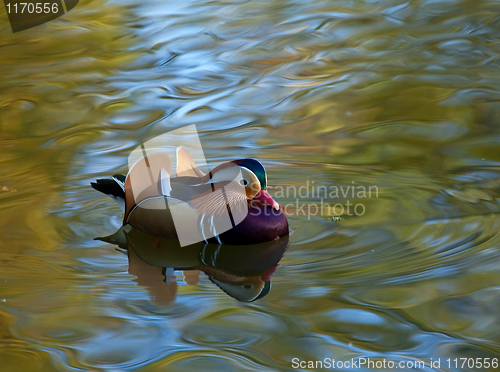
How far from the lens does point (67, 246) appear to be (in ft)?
13.7

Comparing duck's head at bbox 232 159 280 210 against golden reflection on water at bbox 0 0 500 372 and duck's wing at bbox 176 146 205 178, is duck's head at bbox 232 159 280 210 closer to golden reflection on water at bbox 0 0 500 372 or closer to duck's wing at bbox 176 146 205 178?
golden reflection on water at bbox 0 0 500 372

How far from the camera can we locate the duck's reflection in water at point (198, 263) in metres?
3.68

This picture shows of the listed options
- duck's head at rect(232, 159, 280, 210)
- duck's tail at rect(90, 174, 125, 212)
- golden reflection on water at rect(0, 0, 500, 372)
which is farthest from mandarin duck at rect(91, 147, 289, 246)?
golden reflection on water at rect(0, 0, 500, 372)

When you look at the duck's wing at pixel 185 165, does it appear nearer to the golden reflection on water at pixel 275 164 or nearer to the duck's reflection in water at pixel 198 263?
the duck's reflection in water at pixel 198 263

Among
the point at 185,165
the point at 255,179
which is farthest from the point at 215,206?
the point at 185,165

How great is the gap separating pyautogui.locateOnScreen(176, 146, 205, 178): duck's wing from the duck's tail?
1.41 feet

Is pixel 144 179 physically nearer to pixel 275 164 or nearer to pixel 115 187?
pixel 115 187

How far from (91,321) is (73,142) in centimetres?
310

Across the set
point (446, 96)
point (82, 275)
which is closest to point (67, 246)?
point (82, 275)

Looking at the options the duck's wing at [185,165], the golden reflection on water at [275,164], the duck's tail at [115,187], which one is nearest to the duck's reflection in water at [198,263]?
the golden reflection on water at [275,164]

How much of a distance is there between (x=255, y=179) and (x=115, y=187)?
108 centimetres

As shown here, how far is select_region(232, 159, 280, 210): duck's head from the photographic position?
4152 millimetres

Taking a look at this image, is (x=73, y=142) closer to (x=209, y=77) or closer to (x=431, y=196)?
(x=209, y=77)

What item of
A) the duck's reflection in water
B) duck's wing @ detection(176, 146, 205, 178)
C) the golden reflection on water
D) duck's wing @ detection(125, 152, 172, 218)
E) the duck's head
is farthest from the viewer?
duck's wing @ detection(176, 146, 205, 178)
